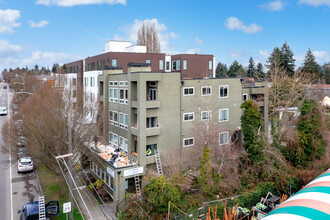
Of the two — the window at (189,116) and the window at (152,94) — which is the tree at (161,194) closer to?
the window at (152,94)

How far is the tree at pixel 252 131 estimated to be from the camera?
2617 centimetres

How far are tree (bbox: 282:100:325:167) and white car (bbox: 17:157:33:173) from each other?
3022cm

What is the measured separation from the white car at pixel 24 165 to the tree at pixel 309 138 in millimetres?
30224

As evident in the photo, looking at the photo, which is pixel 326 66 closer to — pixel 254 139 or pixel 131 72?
pixel 254 139

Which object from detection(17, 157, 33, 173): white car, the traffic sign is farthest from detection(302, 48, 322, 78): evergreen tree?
the traffic sign

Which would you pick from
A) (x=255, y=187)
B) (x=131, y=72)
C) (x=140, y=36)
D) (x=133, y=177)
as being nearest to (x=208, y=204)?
(x=255, y=187)

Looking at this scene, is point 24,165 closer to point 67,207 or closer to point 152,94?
point 152,94

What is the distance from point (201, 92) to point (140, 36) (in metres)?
45.3

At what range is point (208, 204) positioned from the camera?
829 inches

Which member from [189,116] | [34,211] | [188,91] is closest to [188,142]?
[189,116]

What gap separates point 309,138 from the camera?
26469 mm

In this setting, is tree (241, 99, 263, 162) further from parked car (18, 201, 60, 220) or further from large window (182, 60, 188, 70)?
large window (182, 60, 188, 70)

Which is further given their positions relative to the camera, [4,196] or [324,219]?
[4,196]

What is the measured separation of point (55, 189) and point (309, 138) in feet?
86.4
